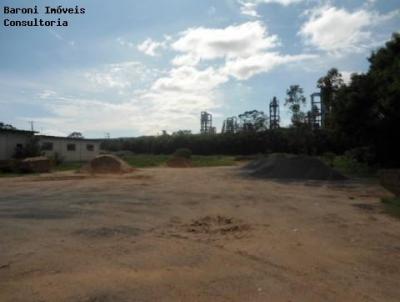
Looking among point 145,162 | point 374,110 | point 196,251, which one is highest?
point 374,110

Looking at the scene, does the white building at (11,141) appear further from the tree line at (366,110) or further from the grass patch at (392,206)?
the grass patch at (392,206)

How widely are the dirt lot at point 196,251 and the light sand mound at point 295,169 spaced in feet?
36.8

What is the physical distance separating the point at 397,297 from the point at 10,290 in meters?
4.44

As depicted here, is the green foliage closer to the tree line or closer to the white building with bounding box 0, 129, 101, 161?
the tree line

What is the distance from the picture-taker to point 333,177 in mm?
23250

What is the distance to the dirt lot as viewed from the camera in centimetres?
493

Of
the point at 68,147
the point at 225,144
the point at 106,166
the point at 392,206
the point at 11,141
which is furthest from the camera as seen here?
the point at 225,144

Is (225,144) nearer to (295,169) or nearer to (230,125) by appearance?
(230,125)

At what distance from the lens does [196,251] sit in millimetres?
6793

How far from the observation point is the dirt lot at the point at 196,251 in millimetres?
4930

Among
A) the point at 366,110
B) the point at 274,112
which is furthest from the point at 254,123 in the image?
the point at 366,110

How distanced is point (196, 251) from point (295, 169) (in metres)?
19.0

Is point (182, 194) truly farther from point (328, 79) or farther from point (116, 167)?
point (328, 79)

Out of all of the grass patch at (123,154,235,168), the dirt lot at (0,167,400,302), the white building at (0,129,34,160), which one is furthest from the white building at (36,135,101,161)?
the dirt lot at (0,167,400,302)
